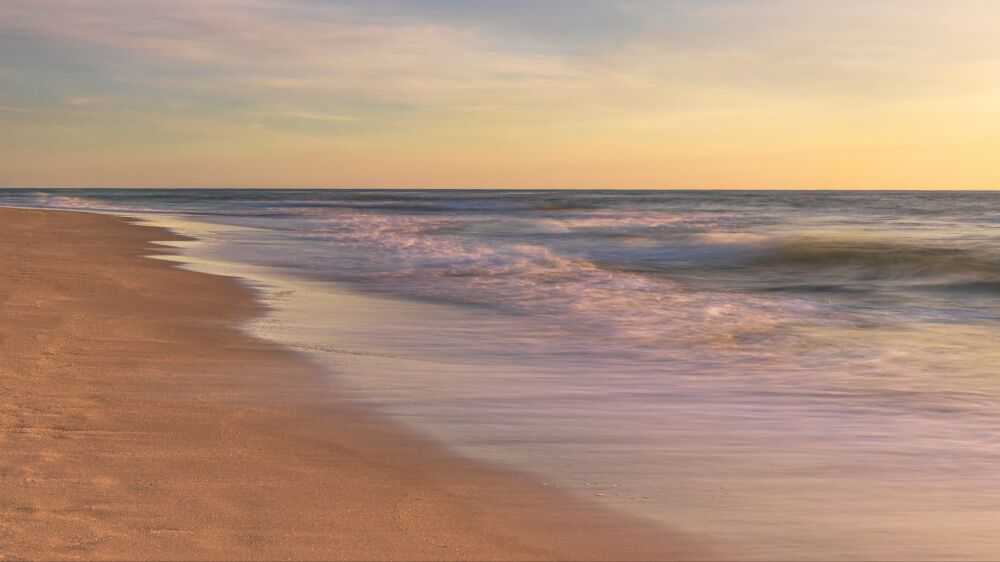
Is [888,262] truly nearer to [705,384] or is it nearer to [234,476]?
[705,384]

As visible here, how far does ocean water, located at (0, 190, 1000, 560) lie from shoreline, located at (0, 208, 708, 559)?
26 cm

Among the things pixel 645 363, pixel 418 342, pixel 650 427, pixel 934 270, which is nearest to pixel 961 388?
pixel 645 363

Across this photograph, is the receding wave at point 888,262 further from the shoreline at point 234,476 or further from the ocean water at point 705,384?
the shoreline at point 234,476

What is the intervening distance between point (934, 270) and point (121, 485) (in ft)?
49.8

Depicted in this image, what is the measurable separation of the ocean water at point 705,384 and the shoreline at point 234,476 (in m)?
0.26

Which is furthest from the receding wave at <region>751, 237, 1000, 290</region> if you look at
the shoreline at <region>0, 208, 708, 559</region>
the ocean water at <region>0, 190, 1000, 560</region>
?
the shoreline at <region>0, 208, 708, 559</region>

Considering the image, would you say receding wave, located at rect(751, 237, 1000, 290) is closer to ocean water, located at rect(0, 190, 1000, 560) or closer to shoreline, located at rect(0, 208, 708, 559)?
ocean water, located at rect(0, 190, 1000, 560)

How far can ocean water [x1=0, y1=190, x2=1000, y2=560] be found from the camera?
3.52m

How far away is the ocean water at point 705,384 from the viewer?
3518mm

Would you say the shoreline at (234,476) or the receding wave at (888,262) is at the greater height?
the receding wave at (888,262)

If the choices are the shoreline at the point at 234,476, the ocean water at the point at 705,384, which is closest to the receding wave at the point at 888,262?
the ocean water at the point at 705,384

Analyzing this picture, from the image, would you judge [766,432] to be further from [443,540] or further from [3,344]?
[3,344]

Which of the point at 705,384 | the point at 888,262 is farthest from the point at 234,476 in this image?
the point at 888,262

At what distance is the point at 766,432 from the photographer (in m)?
4.59
